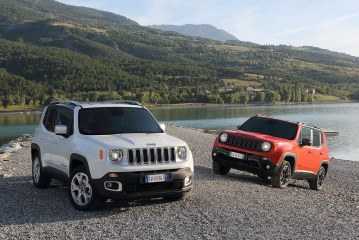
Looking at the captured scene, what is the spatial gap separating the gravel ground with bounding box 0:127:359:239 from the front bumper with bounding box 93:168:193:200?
17.6 inches

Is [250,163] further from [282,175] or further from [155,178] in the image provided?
[155,178]

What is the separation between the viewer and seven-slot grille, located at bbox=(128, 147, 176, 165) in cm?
1079

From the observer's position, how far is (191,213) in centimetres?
1112

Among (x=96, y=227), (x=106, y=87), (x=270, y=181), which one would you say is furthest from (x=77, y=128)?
(x=106, y=87)

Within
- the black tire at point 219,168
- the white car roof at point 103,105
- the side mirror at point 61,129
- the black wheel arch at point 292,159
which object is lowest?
the black tire at point 219,168

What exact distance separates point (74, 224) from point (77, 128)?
2.50 meters

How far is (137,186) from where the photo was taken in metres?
10.8

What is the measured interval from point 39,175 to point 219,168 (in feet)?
22.1

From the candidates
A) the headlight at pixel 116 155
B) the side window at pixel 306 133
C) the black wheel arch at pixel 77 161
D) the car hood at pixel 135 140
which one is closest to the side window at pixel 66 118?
the black wheel arch at pixel 77 161

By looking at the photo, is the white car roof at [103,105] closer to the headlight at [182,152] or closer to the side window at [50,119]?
the side window at [50,119]

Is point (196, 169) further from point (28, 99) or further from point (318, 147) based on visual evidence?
point (28, 99)

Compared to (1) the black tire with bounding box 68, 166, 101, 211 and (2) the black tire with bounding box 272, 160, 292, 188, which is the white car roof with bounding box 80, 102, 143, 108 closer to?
(1) the black tire with bounding box 68, 166, 101, 211

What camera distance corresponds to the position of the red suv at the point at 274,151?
16.2m

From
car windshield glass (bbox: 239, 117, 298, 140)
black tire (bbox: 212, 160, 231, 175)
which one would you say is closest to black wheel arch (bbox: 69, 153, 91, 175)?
black tire (bbox: 212, 160, 231, 175)
